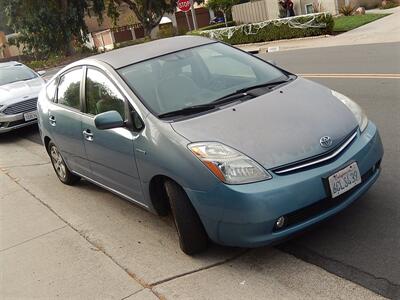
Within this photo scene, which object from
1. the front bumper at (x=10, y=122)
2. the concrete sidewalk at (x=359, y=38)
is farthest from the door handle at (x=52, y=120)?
the concrete sidewalk at (x=359, y=38)

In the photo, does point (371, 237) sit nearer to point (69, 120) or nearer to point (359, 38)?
point (69, 120)

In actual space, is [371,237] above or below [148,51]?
below

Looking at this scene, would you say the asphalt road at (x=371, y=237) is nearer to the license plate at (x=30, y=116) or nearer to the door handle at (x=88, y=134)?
the door handle at (x=88, y=134)

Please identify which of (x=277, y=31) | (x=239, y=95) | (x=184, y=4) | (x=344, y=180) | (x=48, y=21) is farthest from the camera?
(x=48, y=21)

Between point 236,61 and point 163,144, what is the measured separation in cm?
157

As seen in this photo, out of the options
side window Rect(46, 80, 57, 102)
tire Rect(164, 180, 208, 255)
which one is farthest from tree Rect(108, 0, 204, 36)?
tire Rect(164, 180, 208, 255)

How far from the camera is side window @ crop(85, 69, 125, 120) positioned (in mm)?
4406

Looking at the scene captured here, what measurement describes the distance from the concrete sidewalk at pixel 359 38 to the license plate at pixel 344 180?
11053 mm

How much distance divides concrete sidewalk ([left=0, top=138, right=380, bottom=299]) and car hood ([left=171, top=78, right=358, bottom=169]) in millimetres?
811

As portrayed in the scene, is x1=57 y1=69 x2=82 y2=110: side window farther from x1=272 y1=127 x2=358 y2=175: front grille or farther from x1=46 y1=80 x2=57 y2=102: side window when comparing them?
x1=272 y1=127 x2=358 y2=175: front grille

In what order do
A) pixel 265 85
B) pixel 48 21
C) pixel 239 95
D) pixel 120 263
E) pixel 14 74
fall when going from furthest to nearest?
pixel 48 21, pixel 14 74, pixel 265 85, pixel 239 95, pixel 120 263

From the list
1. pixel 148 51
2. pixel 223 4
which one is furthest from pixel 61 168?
pixel 223 4

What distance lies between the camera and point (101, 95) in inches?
186

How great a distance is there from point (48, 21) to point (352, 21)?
2344cm
